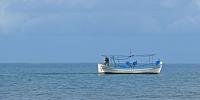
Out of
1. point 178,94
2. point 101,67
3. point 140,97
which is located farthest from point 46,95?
point 101,67

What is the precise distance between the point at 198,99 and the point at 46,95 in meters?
14.9

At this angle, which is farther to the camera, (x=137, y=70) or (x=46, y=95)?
(x=137, y=70)

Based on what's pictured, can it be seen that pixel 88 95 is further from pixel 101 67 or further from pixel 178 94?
pixel 101 67

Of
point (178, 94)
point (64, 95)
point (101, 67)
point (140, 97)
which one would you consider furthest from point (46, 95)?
point (101, 67)

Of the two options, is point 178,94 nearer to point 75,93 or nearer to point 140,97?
point 140,97

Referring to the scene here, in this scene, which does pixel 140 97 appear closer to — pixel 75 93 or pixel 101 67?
pixel 75 93

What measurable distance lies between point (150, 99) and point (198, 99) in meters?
4.31

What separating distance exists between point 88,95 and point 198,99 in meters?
11.7

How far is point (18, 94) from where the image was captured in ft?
205

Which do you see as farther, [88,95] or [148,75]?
[148,75]

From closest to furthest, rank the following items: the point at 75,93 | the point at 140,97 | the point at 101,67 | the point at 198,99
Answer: the point at 198,99
the point at 140,97
the point at 75,93
the point at 101,67

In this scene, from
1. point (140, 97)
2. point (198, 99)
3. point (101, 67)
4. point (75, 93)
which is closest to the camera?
point (198, 99)

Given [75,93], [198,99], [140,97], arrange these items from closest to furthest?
[198,99] < [140,97] < [75,93]

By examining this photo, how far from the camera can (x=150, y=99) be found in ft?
186
